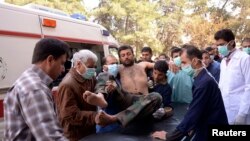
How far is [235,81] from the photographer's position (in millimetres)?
3568

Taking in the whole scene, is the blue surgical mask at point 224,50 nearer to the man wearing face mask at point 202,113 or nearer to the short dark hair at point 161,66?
the short dark hair at point 161,66

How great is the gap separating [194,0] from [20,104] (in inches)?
754

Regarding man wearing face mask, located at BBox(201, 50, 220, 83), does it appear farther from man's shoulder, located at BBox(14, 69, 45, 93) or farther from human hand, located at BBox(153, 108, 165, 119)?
man's shoulder, located at BBox(14, 69, 45, 93)

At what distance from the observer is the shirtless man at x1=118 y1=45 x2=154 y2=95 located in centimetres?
387

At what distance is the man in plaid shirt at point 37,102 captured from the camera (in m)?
1.44

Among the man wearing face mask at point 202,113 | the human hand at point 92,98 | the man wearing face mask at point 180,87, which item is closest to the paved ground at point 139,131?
the man wearing face mask at point 202,113

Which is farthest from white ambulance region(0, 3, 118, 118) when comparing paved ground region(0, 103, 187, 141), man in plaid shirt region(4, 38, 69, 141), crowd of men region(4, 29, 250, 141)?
man in plaid shirt region(4, 38, 69, 141)

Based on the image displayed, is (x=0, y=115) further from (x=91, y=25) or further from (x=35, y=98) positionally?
(x=91, y=25)

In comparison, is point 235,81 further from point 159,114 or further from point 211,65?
point 211,65

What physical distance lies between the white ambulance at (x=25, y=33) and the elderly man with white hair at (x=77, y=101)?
44.2 inches

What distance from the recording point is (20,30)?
3846mm

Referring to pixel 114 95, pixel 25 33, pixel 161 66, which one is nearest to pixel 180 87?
pixel 161 66

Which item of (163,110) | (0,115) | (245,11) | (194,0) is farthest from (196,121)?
(245,11)

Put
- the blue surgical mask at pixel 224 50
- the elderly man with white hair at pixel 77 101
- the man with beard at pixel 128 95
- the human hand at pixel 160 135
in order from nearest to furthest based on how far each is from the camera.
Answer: the human hand at pixel 160 135 → the elderly man with white hair at pixel 77 101 → the man with beard at pixel 128 95 → the blue surgical mask at pixel 224 50
